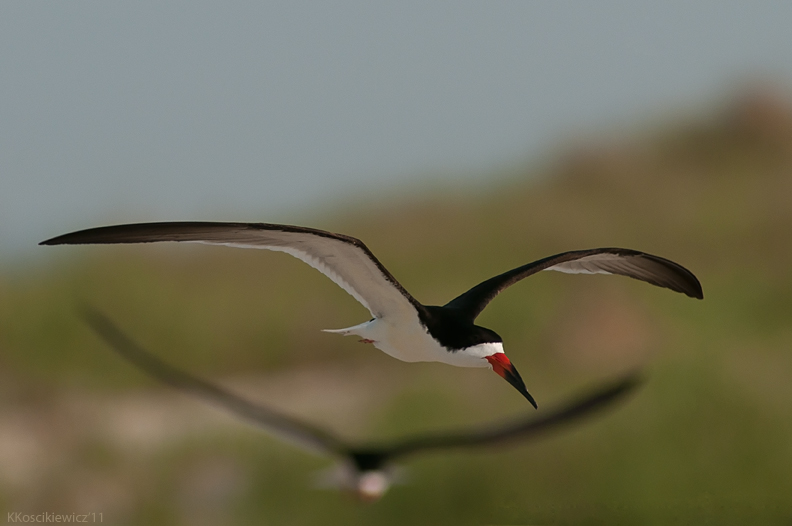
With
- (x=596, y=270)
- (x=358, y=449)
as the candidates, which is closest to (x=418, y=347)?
(x=596, y=270)

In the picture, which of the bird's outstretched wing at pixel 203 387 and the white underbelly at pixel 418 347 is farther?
the bird's outstretched wing at pixel 203 387

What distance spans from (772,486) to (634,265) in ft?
14.3

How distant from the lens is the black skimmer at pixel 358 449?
1.49 metres

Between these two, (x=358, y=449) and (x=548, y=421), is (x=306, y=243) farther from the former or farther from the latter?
(x=358, y=449)

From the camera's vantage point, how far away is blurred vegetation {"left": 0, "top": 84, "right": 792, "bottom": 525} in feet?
17.4

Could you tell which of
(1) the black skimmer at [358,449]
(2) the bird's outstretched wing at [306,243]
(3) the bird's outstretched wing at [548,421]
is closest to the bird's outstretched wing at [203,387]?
(1) the black skimmer at [358,449]

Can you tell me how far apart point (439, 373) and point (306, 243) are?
4805 millimetres

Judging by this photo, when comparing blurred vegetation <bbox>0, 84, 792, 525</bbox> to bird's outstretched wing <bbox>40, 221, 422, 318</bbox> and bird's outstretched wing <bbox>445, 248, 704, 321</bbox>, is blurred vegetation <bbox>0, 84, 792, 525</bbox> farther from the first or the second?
bird's outstretched wing <bbox>40, 221, 422, 318</bbox>

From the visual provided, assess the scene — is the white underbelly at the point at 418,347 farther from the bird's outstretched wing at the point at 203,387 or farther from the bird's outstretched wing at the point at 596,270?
the bird's outstretched wing at the point at 203,387

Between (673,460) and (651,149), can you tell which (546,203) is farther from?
(673,460)

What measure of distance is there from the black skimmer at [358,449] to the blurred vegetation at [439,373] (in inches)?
133

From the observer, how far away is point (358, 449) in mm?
1848

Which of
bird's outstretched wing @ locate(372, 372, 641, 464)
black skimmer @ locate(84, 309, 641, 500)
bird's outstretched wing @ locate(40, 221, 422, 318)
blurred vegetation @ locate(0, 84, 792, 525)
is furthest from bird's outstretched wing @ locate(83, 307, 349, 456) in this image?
blurred vegetation @ locate(0, 84, 792, 525)

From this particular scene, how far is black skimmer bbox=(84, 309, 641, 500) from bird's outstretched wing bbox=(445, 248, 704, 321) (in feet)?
0.61
